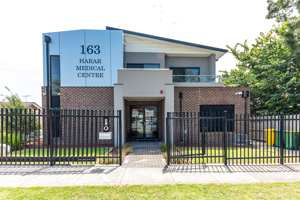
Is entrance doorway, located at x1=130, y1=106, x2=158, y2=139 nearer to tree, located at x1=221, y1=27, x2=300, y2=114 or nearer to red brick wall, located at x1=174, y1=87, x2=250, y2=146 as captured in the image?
red brick wall, located at x1=174, y1=87, x2=250, y2=146

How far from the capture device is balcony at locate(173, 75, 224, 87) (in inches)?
475

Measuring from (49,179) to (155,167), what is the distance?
3.36 meters

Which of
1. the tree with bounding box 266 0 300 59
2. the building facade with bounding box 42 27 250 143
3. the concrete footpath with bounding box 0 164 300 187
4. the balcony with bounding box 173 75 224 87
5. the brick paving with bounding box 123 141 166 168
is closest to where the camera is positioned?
the concrete footpath with bounding box 0 164 300 187

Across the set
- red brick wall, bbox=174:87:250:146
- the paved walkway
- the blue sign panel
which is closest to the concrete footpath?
the paved walkway

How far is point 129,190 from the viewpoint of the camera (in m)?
4.41

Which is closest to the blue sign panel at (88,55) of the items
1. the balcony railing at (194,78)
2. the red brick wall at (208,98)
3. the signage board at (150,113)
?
the signage board at (150,113)

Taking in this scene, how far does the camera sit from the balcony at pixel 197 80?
12055 millimetres

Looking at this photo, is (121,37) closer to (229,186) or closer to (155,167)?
(155,167)

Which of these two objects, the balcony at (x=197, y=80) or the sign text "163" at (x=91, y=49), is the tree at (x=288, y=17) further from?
the sign text "163" at (x=91, y=49)

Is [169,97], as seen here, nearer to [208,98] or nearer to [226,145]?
[208,98]

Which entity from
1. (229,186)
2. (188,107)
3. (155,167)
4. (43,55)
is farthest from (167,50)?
(229,186)

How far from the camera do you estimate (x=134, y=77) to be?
35.0ft

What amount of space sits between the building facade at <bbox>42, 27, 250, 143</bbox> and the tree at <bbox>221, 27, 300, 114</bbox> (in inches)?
109

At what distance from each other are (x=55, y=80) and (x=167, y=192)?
11.8 m
